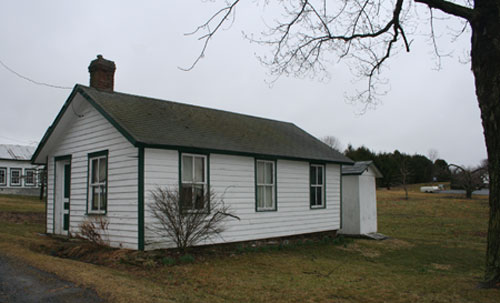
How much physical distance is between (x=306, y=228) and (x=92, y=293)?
9.77 m

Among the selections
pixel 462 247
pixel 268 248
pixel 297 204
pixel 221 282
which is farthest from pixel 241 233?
pixel 462 247

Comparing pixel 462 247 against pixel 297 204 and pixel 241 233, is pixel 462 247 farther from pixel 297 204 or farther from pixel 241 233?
pixel 241 233

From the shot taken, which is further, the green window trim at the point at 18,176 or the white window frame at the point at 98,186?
the green window trim at the point at 18,176

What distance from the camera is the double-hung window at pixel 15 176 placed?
4366cm

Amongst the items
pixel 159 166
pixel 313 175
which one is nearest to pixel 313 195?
pixel 313 175

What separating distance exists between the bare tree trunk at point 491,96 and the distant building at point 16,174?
43.2 m

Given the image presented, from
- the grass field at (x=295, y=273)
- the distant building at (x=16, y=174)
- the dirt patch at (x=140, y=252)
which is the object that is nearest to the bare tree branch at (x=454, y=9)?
the grass field at (x=295, y=273)

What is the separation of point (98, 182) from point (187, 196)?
2786 mm

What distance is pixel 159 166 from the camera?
10.7 m

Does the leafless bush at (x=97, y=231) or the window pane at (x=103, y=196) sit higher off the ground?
the window pane at (x=103, y=196)

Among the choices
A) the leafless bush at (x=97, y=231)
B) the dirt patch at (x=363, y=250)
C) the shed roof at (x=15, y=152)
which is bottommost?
the dirt patch at (x=363, y=250)

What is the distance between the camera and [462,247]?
16344 mm

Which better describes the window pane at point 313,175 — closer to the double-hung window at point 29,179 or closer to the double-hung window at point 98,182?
the double-hung window at point 98,182

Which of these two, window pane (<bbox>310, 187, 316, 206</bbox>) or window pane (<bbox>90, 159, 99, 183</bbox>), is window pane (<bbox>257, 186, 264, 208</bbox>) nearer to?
window pane (<bbox>310, 187, 316, 206</bbox>)
